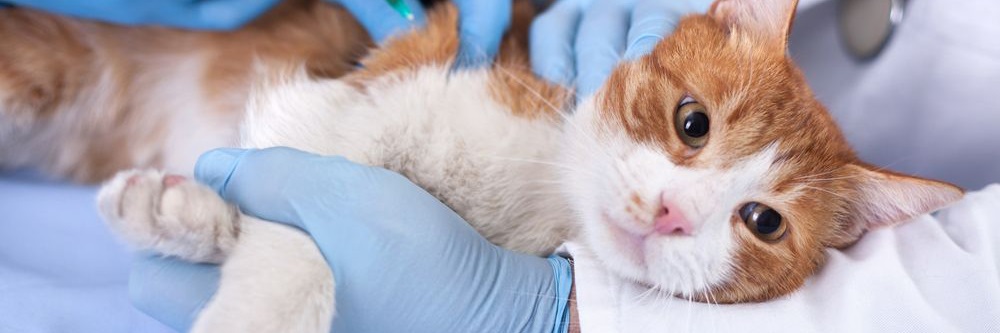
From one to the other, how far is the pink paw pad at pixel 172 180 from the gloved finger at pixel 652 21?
1.11 metres

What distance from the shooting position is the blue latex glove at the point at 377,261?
4.35 ft

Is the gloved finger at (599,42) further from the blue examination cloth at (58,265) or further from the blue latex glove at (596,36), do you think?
the blue examination cloth at (58,265)

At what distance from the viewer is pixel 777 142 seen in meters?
1.40

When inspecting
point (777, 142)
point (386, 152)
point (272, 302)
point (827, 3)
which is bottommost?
point (272, 302)

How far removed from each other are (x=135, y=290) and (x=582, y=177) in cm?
103

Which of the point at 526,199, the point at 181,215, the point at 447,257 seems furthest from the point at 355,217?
the point at 526,199

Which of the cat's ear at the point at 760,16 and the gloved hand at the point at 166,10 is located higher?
the cat's ear at the point at 760,16

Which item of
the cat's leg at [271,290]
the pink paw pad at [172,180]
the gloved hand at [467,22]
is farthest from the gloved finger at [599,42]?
the pink paw pad at [172,180]

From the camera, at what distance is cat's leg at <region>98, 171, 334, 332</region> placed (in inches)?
45.7

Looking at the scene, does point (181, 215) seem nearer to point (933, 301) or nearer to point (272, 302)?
point (272, 302)

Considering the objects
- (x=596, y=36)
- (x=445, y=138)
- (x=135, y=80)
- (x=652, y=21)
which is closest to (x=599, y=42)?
(x=596, y=36)

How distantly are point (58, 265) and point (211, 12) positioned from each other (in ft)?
2.58

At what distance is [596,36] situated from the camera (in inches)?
73.4

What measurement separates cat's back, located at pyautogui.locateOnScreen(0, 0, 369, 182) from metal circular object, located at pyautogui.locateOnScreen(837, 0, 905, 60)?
5.07 ft
